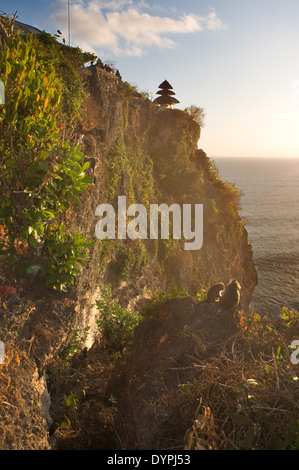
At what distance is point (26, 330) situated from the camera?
6.28 meters

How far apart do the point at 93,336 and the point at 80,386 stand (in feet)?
10.3

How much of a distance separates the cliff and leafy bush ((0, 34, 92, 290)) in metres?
1.28

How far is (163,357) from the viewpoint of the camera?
7176 millimetres

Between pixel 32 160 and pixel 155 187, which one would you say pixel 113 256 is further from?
pixel 32 160

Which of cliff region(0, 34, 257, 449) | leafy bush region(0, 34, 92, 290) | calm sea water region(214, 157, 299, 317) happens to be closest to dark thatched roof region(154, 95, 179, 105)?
cliff region(0, 34, 257, 449)

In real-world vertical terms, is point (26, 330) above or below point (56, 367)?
above

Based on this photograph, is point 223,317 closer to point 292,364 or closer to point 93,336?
point 292,364

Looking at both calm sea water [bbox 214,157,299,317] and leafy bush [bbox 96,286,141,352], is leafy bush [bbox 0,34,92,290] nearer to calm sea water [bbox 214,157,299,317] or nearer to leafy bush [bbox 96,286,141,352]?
leafy bush [bbox 96,286,141,352]

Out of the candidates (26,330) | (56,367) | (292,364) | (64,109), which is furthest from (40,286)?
(64,109)

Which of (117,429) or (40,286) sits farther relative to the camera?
(40,286)

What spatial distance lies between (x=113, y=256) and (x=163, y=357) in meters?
9.69

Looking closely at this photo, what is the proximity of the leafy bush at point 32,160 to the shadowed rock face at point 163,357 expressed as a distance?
9.79 ft

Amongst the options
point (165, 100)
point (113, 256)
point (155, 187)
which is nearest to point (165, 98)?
point (165, 100)
